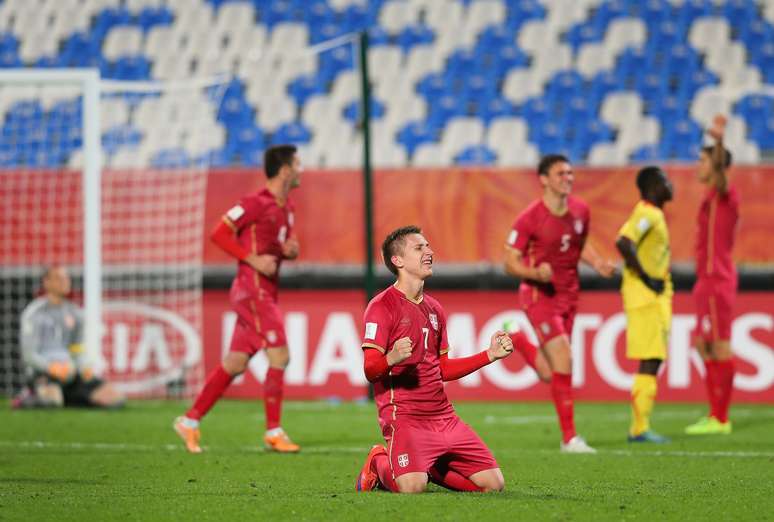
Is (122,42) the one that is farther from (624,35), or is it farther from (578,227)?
(578,227)

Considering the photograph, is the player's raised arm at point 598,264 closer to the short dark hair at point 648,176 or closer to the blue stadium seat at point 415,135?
the short dark hair at point 648,176

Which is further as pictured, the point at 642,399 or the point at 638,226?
the point at 638,226

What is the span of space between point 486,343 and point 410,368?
6307 mm

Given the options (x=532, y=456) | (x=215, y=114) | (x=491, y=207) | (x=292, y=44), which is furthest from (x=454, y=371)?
(x=292, y=44)

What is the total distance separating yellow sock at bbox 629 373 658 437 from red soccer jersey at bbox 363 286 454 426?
3.05m

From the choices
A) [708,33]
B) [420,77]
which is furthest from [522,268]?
[708,33]

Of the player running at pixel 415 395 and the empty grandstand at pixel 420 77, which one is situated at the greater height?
the empty grandstand at pixel 420 77

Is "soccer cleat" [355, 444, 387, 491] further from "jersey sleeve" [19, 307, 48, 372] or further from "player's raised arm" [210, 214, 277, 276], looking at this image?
"jersey sleeve" [19, 307, 48, 372]

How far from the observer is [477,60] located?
16.2 metres

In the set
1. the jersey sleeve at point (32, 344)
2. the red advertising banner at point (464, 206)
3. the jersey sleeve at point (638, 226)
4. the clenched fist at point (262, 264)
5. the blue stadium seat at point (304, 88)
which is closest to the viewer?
the clenched fist at point (262, 264)

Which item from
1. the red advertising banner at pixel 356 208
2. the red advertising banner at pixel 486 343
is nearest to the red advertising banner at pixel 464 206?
the red advertising banner at pixel 356 208

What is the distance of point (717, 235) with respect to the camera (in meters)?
10.1

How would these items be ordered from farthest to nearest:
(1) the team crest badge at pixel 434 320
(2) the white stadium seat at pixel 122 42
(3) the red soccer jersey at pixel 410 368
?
A: (2) the white stadium seat at pixel 122 42, (1) the team crest badge at pixel 434 320, (3) the red soccer jersey at pixel 410 368

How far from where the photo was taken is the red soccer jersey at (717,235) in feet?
33.0
